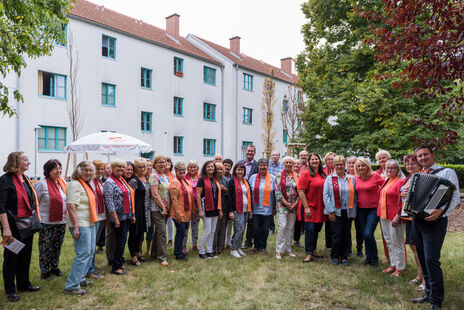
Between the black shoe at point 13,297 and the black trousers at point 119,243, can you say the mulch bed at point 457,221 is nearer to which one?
A: the black trousers at point 119,243

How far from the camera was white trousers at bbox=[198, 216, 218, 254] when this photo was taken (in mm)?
6699

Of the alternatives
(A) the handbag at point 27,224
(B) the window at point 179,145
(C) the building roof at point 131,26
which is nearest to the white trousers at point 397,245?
(A) the handbag at point 27,224

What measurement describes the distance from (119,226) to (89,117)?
15.7 metres

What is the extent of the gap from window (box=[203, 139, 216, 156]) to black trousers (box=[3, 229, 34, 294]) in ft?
73.1

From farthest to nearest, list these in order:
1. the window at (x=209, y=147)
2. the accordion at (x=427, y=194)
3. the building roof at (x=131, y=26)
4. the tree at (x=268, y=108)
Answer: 1. the tree at (x=268, y=108)
2. the window at (x=209, y=147)
3. the building roof at (x=131, y=26)
4. the accordion at (x=427, y=194)

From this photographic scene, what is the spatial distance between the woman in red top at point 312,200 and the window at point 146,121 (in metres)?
17.6

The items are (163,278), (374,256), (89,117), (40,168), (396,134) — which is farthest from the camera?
(89,117)

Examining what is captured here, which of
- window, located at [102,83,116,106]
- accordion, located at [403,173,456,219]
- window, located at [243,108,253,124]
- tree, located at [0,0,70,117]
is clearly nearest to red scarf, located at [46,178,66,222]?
tree, located at [0,0,70,117]

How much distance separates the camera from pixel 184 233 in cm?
661

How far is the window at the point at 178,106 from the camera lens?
82.2ft

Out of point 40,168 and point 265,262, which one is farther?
point 40,168

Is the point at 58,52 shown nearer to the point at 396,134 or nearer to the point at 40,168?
the point at 40,168

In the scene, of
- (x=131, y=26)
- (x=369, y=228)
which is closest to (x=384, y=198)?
(x=369, y=228)

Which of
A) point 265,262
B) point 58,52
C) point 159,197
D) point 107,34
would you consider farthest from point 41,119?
point 265,262
